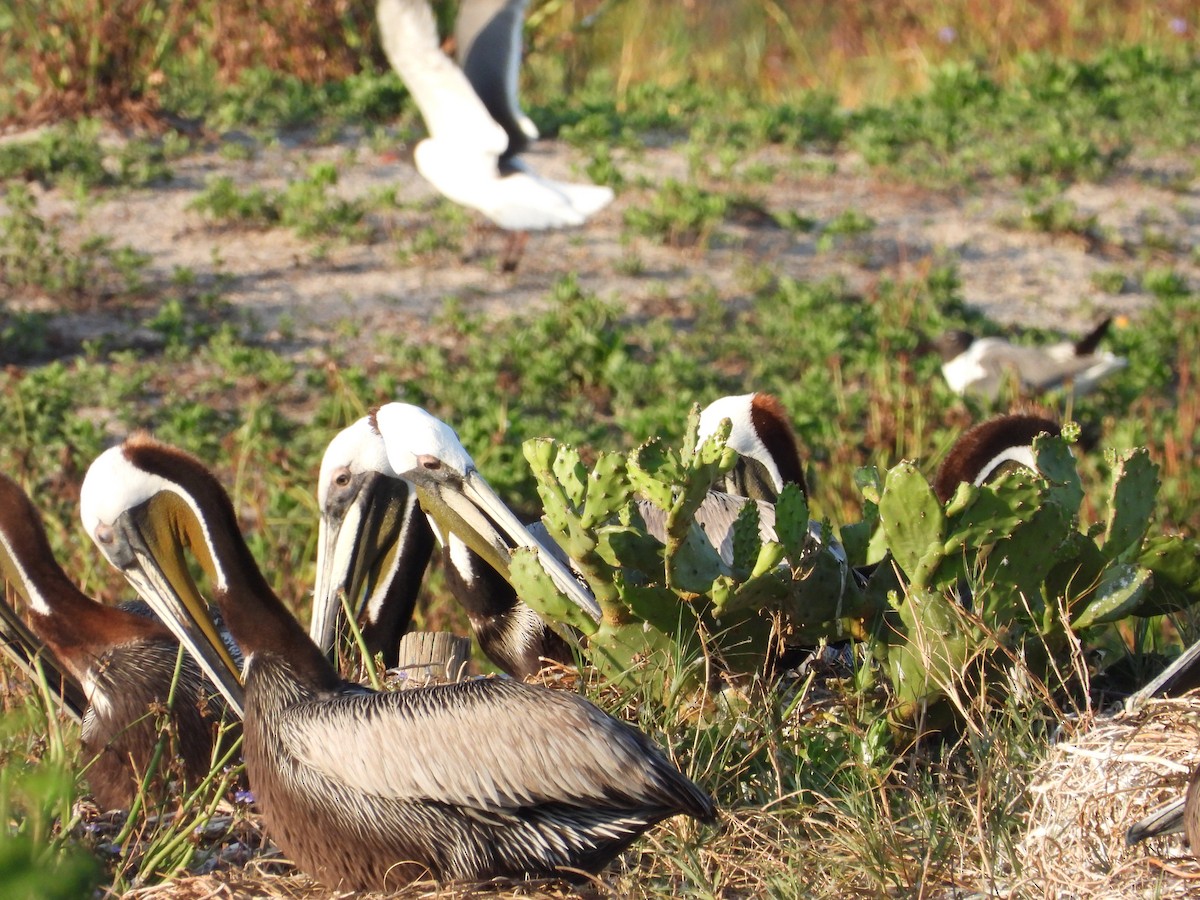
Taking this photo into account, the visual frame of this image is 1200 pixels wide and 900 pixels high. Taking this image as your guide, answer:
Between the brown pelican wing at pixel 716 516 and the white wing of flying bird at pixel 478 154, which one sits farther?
the white wing of flying bird at pixel 478 154

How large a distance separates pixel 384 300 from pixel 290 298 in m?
0.44

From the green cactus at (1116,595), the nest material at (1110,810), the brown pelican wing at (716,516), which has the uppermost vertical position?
the brown pelican wing at (716,516)

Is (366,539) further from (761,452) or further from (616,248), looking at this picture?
(616,248)

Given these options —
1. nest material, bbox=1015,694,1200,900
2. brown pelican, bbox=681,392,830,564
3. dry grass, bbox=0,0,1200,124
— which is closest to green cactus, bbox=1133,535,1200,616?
nest material, bbox=1015,694,1200,900

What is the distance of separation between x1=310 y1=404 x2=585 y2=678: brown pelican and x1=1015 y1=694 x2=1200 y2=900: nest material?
1539mm

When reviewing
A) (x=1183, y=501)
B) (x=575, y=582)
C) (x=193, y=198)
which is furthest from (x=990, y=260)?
(x=575, y=582)

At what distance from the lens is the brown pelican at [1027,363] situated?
7074 millimetres

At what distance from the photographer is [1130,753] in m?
3.49

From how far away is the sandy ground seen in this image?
739 centimetres

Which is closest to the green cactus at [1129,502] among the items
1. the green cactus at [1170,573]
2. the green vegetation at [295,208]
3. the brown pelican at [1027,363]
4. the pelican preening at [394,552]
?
the green cactus at [1170,573]

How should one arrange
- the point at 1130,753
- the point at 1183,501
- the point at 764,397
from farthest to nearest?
1. the point at 1183,501
2. the point at 764,397
3. the point at 1130,753

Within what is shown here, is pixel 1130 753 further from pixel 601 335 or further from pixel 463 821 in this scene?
pixel 601 335

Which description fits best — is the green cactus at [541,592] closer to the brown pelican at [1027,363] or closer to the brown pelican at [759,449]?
the brown pelican at [759,449]

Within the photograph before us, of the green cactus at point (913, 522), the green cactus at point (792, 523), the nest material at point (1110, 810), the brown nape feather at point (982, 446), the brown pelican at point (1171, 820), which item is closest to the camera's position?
the brown pelican at point (1171, 820)
